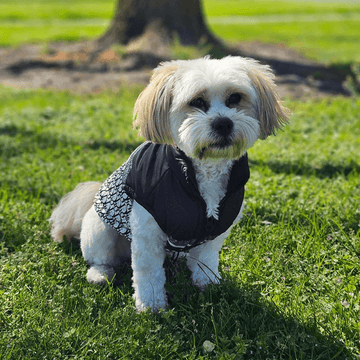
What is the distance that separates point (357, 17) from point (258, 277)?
24.2 m

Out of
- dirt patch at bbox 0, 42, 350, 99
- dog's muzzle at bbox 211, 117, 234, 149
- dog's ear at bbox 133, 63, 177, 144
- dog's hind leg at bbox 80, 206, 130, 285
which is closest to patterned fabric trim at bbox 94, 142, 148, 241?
dog's hind leg at bbox 80, 206, 130, 285

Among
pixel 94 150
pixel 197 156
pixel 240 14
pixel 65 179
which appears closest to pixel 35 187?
pixel 65 179

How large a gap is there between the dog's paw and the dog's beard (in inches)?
51.1

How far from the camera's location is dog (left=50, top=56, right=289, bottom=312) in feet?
8.26

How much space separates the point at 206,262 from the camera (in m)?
3.19

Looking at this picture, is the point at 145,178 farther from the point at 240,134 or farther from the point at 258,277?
the point at 258,277

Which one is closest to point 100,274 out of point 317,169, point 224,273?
point 224,273

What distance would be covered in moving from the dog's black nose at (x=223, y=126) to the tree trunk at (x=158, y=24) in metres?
7.54

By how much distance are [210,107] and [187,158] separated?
0.37 m

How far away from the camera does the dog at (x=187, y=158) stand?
8.26 feet

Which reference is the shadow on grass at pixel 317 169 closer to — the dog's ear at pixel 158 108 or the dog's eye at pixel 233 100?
the dog's eye at pixel 233 100

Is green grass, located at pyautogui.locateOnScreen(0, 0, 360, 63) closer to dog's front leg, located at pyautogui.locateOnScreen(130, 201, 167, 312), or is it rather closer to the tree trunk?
the tree trunk

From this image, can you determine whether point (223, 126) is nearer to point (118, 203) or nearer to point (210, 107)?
point (210, 107)

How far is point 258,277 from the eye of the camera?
3.17 metres
